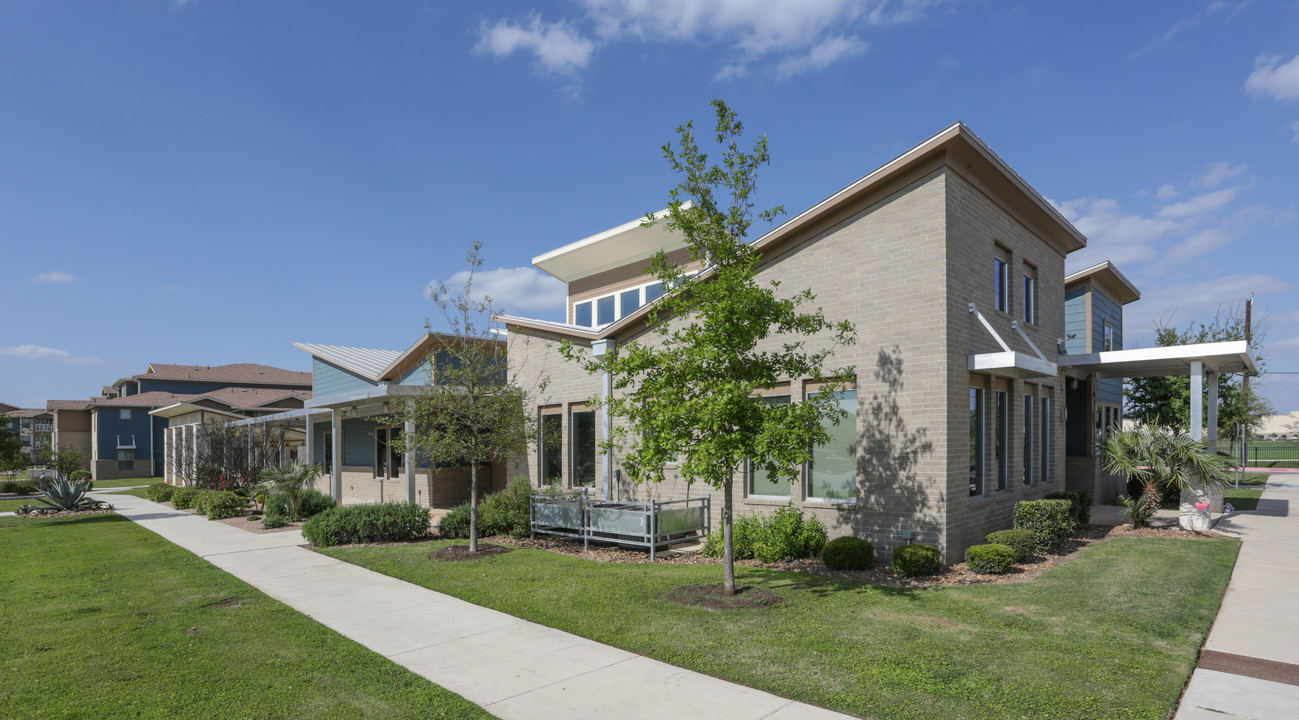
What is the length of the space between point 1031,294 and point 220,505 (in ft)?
70.2

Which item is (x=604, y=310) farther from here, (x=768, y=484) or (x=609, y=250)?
(x=768, y=484)

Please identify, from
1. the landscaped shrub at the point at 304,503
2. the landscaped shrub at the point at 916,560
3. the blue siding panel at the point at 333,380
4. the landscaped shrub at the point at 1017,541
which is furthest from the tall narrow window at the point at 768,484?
the blue siding panel at the point at 333,380

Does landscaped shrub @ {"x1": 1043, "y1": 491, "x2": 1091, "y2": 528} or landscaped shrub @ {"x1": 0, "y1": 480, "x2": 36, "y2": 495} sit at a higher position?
landscaped shrub @ {"x1": 1043, "y1": 491, "x2": 1091, "y2": 528}

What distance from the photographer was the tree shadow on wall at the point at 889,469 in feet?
35.6

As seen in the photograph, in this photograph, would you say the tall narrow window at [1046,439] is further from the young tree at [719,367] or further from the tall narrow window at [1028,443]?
the young tree at [719,367]

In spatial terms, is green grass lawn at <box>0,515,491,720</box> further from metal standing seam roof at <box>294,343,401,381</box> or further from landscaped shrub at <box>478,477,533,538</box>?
metal standing seam roof at <box>294,343,401,381</box>

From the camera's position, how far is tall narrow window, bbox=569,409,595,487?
16.8 meters

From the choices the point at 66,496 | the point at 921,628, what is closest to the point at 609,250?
the point at 921,628

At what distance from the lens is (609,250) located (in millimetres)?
22016

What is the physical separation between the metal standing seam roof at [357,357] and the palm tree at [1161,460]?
19516 mm

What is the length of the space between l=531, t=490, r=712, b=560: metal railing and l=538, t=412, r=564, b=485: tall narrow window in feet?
8.45

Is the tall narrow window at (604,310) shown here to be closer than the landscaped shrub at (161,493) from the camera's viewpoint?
Yes

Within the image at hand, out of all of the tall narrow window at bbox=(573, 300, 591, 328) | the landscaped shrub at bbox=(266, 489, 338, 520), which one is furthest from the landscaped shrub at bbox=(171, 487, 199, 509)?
the tall narrow window at bbox=(573, 300, 591, 328)

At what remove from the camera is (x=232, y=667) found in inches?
261
